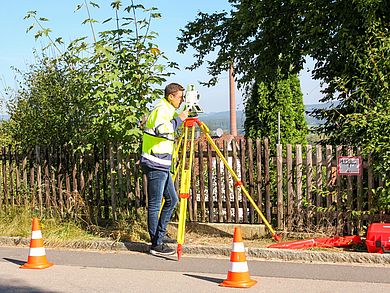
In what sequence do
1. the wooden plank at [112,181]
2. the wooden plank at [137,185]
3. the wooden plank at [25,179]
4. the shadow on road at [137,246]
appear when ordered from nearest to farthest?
the shadow on road at [137,246] → the wooden plank at [137,185] → the wooden plank at [112,181] → the wooden plank at [25,179]

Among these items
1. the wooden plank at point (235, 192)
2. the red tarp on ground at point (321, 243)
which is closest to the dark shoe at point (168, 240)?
the wooden plank at point (235, 192)

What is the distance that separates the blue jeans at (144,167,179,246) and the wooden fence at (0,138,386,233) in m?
1.37

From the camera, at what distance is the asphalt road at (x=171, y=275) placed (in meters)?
6.64

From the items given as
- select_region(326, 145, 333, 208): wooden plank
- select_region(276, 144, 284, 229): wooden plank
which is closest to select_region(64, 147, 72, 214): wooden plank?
select_region(276, 144, 284, 229): wooden plank

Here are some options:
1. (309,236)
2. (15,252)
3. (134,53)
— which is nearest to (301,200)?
(309,236)

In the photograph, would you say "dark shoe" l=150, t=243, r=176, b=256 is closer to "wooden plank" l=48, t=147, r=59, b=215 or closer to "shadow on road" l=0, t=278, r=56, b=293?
"shadow on road" l=0, t=278, r=56, b=293

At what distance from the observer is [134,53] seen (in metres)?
9.93

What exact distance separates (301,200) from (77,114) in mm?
4184

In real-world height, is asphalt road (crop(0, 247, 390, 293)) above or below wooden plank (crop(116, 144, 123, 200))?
below

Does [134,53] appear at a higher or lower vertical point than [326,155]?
higher

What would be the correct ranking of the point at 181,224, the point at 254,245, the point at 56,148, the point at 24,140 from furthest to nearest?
the point at 24,140 < the point at 56,148 < the point at 254,245 < the point at 181,224

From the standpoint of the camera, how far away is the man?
8.09 m

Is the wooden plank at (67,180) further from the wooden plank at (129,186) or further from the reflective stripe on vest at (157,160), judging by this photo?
the reflective stripe on vest at (157,160)

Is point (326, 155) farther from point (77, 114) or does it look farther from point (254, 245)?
point (77, 114)
